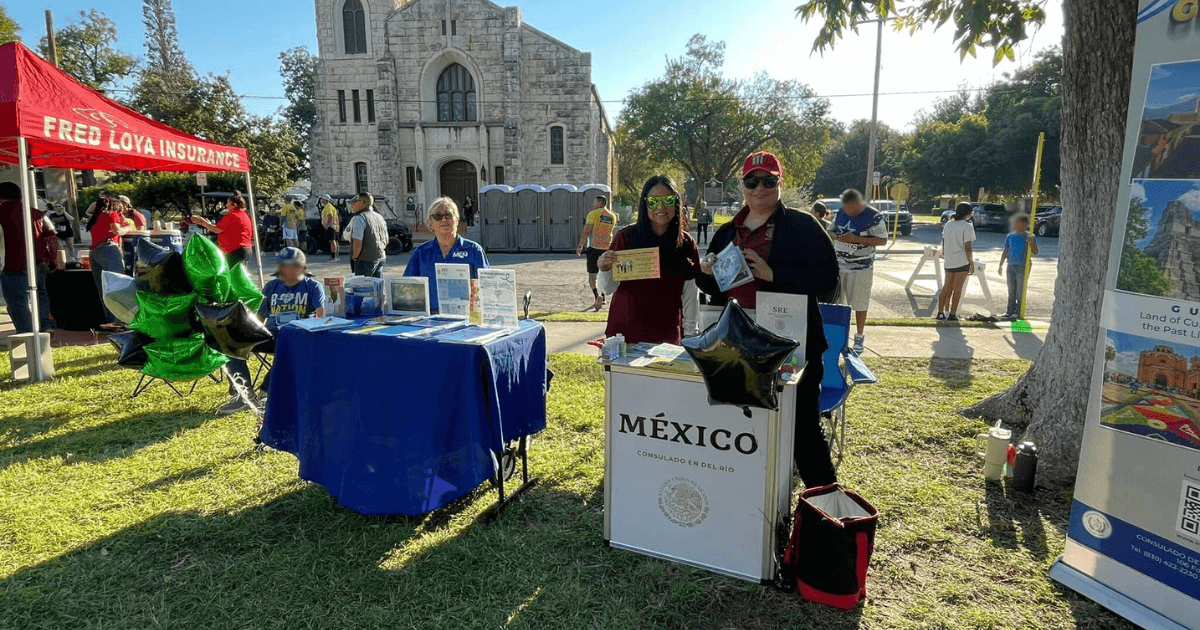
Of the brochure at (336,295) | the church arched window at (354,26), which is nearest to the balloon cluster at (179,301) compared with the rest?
the brochure at (336,295)

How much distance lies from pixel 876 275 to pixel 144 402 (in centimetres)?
1407

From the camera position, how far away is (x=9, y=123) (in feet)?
18.6

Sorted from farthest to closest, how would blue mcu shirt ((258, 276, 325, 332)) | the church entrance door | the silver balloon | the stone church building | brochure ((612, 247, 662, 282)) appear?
1. the church entrance door
2. the stone church building
3. the silver balloon
4. blue mcu shirt ((258, 276, 325, 332))
5. brochure ((612, 247, 662, 282))

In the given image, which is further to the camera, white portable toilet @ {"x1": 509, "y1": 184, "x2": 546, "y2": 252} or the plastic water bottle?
white portable toilet @ {"x1": 509, "y1": 184, "x2": 546, "y2": 252}

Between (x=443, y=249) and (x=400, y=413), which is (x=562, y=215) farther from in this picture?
(x=400, y=413)

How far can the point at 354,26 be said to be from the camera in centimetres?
3188

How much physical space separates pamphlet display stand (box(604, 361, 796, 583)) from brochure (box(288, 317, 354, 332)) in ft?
5.22

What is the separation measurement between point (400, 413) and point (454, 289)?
873 millimetres

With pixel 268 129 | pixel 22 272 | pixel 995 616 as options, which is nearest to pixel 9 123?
pixel 22 272

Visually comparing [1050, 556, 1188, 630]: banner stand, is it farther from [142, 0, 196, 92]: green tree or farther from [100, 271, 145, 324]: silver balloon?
[142, 0, 196, 92]: green tree

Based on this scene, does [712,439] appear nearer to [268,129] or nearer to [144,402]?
[144,402]

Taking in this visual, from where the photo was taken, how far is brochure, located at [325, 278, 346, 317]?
3.72 meters

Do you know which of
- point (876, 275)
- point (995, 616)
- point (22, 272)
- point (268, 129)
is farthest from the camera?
point (268, 129)

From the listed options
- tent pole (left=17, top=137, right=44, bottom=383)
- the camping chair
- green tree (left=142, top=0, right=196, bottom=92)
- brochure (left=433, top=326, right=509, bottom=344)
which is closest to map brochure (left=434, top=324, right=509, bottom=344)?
brochure (left=433, top=326, right=509, bottom=344)
